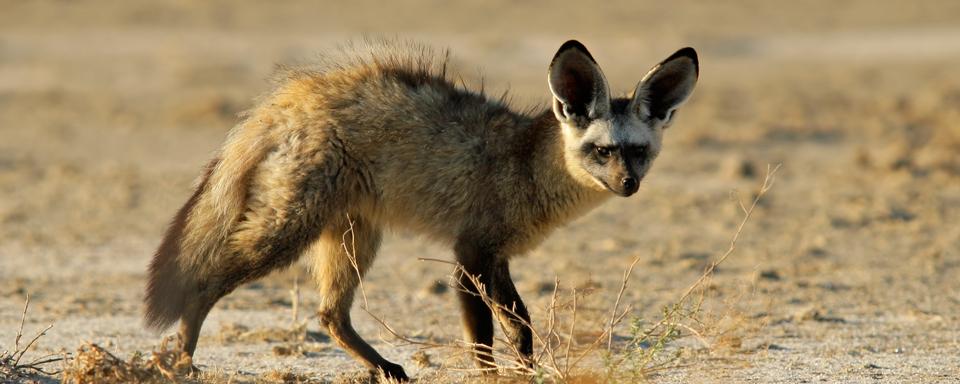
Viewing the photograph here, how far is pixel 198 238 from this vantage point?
639 centimetres

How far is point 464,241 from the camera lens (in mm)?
6488

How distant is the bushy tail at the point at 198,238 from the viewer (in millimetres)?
6340

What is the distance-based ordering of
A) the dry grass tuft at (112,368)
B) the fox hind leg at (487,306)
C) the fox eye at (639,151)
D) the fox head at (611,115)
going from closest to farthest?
the dry grass tuft at (112,368)
the fox hind leg at (487,306)
the fox head at (611,115)
the fox eye at (639,151)

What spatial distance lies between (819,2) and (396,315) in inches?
908

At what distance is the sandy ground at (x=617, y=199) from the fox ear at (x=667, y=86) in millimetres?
1072

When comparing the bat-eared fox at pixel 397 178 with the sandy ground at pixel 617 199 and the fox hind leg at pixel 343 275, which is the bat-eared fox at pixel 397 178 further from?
the sandy ground at pixel 617 199

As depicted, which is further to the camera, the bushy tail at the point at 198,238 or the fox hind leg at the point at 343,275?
the fox hind leg at the point at 343,275

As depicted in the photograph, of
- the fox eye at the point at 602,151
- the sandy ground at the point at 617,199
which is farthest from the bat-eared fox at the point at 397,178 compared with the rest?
the sandy ground at the point at 617,199

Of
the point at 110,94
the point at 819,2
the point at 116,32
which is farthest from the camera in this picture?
the point at 819,2

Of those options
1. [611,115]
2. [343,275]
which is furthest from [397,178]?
[611,115]

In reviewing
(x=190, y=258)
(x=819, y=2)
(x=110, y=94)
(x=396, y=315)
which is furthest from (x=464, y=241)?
(x=819, y=2)

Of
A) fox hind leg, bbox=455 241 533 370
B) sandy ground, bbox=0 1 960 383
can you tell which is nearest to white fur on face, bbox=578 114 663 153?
fox hind leg, bbox=455 241 533 370

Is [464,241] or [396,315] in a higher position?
[464,241]

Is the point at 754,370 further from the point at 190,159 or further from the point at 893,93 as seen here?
the point at 893,93
